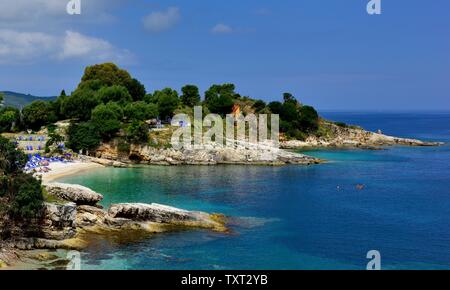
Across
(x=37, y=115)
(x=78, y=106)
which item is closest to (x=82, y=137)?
(x=78, y=106)

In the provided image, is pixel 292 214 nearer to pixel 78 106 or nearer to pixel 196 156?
pixel 196 156

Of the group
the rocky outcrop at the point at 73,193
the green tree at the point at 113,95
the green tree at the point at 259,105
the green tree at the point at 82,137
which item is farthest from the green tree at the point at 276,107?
the rocky outcrop at the point at 73,193

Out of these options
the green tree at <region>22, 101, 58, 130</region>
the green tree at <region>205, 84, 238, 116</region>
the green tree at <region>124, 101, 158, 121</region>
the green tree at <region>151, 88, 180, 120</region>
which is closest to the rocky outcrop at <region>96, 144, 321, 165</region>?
the green tree at <region>124, 101, 158, 121</region>

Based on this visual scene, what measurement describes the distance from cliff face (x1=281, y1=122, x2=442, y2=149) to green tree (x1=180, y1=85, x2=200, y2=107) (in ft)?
75.1

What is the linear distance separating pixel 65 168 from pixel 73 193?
2601 cm

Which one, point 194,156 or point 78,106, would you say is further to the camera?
point 78,106

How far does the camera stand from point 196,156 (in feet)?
250

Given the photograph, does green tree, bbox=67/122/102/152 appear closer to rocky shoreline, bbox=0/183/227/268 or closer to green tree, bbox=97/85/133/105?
green tree, bbox=97/85/133/105

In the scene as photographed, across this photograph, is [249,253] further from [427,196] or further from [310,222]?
[427,196]

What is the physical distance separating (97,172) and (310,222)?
3271 centimetres

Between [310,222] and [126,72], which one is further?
[126,72]
